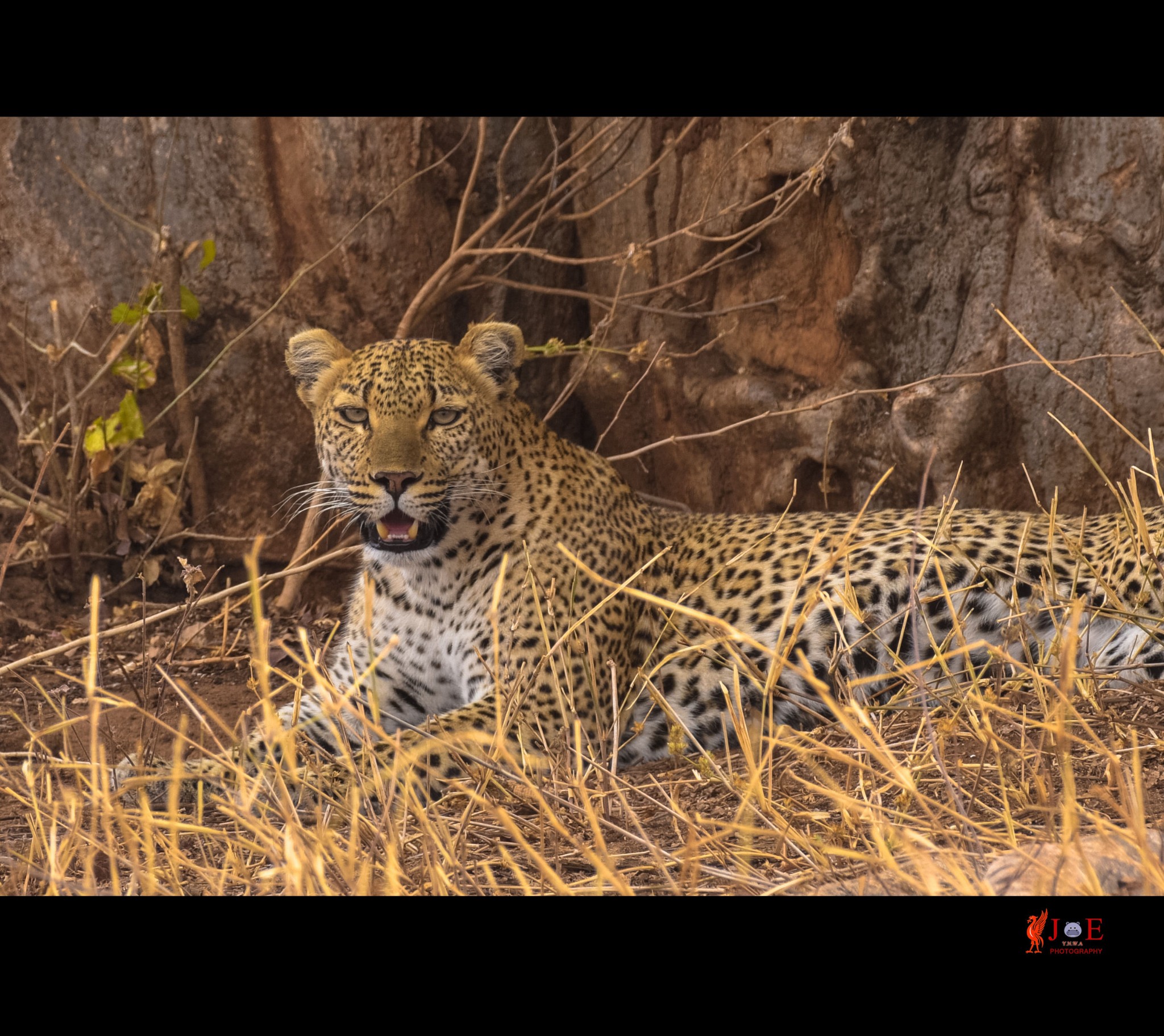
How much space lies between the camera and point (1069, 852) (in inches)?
106

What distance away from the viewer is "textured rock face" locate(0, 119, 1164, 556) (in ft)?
21.8

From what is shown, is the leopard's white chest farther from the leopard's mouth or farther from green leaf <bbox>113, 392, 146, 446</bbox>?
green leaf <bbox>113, 392, 146, 446</bbox>

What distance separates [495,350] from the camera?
225 inches

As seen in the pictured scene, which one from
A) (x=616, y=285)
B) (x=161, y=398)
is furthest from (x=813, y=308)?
(x=161, y=398)

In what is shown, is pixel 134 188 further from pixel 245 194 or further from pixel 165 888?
pixel 165 888

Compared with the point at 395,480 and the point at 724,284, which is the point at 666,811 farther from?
the point at 724,284

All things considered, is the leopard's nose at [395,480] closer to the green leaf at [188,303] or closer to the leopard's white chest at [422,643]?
the leopard's white chest at [422,643]

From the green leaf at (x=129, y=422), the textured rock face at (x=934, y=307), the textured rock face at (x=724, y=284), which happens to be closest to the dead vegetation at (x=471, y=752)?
the green leaf at (x=129, y=422)

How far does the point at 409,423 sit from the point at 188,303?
262cm

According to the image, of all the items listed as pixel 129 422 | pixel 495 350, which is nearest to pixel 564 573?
pixel 495 350

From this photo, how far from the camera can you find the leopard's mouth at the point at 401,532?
212 inches

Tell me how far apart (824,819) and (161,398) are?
5523mm
